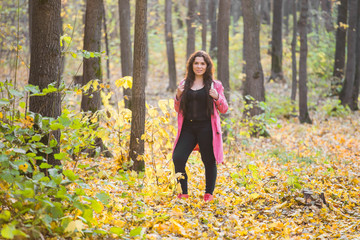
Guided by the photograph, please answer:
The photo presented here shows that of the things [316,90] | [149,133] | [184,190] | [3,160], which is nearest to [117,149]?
[149,133]

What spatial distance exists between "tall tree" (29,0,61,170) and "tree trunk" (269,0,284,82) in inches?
746

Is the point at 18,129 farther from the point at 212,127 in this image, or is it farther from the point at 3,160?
the point at 212,127

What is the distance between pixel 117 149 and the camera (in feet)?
21.6

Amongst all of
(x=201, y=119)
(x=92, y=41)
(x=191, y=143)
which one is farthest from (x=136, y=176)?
(x=92, y=41)

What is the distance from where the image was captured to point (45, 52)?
4.29 m

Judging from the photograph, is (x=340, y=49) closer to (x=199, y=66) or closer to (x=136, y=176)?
(x=199, y=66)

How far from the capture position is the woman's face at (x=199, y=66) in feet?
18.4

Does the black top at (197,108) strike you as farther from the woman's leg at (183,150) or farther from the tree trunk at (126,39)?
the tree trunk at (126,39)

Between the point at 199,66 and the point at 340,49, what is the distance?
1513 centimetres

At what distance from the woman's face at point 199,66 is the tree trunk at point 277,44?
17.2 m

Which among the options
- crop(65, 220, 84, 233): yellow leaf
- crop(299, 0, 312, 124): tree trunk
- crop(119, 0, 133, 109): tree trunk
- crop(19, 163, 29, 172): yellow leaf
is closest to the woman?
crop(65, 220, 84, 233): yellow leaf

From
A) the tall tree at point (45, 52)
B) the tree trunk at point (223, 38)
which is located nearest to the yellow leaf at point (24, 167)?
the tall tree at point (45, 52)

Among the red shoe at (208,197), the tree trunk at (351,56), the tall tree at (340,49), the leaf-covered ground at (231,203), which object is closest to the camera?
the leaf-covered ground at (231,203)

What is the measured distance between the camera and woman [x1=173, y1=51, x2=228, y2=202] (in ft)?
17.9
